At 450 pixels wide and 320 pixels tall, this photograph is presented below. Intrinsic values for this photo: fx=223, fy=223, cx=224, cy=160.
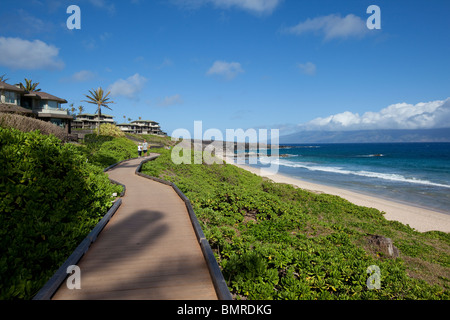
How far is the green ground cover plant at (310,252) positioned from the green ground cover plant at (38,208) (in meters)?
3.97

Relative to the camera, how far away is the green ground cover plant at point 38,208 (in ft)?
15.0

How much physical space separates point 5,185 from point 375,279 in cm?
1037

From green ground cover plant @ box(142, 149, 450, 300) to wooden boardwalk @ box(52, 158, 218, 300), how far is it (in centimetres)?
106

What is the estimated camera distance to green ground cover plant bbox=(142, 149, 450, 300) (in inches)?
217

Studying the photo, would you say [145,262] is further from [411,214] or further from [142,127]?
[142,127]

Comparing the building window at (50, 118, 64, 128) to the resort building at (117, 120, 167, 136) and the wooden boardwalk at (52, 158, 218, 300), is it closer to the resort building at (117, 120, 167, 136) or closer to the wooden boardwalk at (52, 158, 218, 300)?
the wooden boardwalk at (52, 158, 218, 300)

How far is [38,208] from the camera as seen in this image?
635cm

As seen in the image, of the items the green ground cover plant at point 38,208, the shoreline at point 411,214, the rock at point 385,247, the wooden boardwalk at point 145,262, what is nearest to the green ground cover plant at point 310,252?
the rock at point 385,247

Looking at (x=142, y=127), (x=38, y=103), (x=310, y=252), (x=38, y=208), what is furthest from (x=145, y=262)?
(x=142, y=127)

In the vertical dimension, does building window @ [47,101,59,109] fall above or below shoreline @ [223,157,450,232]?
above

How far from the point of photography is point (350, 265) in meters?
6.52

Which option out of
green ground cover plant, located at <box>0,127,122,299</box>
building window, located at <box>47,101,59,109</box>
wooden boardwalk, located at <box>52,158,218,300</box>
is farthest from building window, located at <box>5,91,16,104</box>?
wooden boardwalk, located at <box>52,158,218,300</box>

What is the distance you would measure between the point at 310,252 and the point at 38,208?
8312 mm
